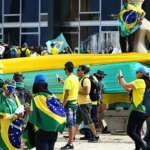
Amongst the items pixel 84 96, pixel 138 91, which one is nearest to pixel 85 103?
pixel 84 96

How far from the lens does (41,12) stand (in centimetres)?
4094

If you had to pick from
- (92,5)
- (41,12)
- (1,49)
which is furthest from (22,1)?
(1,49)

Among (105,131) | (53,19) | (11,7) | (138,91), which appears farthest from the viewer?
(11,7)

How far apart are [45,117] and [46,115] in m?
0.04

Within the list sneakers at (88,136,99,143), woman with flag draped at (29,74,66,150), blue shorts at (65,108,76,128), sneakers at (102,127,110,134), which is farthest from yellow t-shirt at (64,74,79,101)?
woman with flag draped at (29,74,66,150)

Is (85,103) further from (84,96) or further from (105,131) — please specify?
(105,131)

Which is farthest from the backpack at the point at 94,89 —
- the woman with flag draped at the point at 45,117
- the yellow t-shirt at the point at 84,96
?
the woman with flag draped at the point at 45,117

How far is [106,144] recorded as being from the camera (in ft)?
50.9

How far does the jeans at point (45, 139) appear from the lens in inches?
424

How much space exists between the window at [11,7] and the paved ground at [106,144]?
25129mm

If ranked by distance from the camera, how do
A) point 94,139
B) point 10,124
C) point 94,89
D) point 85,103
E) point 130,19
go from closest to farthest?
point 10,124, point 85,103, point 94,139, point 94,89, point 130,19

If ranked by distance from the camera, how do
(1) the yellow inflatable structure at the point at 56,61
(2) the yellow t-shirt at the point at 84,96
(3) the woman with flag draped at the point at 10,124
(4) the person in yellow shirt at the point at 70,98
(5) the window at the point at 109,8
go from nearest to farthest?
(3) the woman with flag draped at the point at 10,124, (4) the person in yellow shirt at the point at 70,98, (2) the yellow t-shirt at the point at 84,96, (1) the yellow inflatable structure at the point at 56,61, (5) the window at the point at 109,8

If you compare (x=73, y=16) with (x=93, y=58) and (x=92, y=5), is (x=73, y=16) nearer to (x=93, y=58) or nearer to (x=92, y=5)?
(x=92, y=5)

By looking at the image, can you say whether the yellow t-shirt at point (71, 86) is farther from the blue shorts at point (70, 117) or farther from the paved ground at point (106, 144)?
the paved ground at point (106, 144)
